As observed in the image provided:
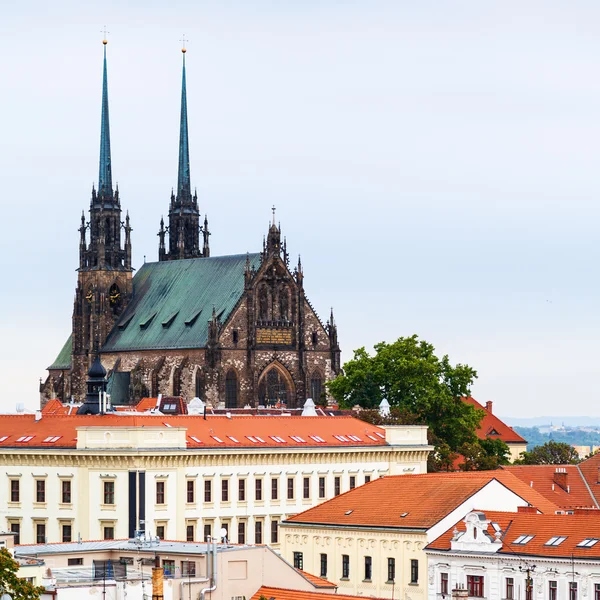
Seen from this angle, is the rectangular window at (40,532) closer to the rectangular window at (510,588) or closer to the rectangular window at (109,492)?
the rectangular window at (109,492)

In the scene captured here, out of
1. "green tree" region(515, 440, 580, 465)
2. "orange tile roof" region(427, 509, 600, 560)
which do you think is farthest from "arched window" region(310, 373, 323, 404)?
"orange tile roof" region(427, 509, 600, 560)

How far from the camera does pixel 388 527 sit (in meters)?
99.1

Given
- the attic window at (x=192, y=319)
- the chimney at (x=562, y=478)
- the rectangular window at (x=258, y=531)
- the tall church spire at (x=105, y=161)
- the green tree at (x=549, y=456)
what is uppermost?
the tall church spire at (x=105, y=161)

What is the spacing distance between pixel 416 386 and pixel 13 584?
302 feet

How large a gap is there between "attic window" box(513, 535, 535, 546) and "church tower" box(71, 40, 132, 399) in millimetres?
101672

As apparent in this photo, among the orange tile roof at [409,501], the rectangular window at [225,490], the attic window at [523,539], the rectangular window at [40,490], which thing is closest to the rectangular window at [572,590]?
the attic window at [523,539]

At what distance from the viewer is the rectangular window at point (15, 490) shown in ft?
382

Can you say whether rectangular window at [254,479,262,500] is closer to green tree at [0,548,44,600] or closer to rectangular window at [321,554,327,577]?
rectangular window at [321,554,327,577]

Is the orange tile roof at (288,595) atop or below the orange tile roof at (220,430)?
below

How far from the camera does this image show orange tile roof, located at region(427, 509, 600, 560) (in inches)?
3509

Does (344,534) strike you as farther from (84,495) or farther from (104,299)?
(104,299)

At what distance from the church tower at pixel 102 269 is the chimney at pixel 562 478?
2823 inches

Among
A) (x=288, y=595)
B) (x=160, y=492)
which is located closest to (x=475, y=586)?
(x=288, y=595)

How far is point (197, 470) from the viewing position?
A: 117 m
